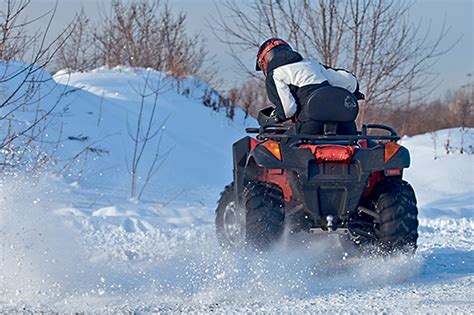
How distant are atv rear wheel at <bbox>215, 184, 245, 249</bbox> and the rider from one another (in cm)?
78

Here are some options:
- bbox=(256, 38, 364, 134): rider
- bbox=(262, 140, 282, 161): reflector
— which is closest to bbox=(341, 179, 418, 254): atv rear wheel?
bbox=(256, 38, 364, 134): rider

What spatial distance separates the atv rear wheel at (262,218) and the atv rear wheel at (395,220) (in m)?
0.62

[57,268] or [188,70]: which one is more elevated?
[188,70]

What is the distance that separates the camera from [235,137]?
55.3 feet

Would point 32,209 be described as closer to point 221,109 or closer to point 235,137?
point 235,137

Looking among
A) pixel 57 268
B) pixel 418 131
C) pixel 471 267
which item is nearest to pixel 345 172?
pixel 471 267

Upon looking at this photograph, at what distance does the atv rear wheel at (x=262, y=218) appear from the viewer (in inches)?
238

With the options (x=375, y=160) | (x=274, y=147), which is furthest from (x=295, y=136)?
(x=375, y=160)

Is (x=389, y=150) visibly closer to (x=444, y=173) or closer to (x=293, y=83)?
(x=293, y=83)

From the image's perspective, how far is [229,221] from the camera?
6785mm

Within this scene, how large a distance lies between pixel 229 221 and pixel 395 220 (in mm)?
1388

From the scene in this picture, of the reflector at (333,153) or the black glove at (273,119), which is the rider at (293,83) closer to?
the black glove at (273,119)

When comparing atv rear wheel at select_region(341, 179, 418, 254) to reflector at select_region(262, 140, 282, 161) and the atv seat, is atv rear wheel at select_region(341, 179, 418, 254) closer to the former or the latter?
the atv seat

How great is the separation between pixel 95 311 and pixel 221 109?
13482mm
